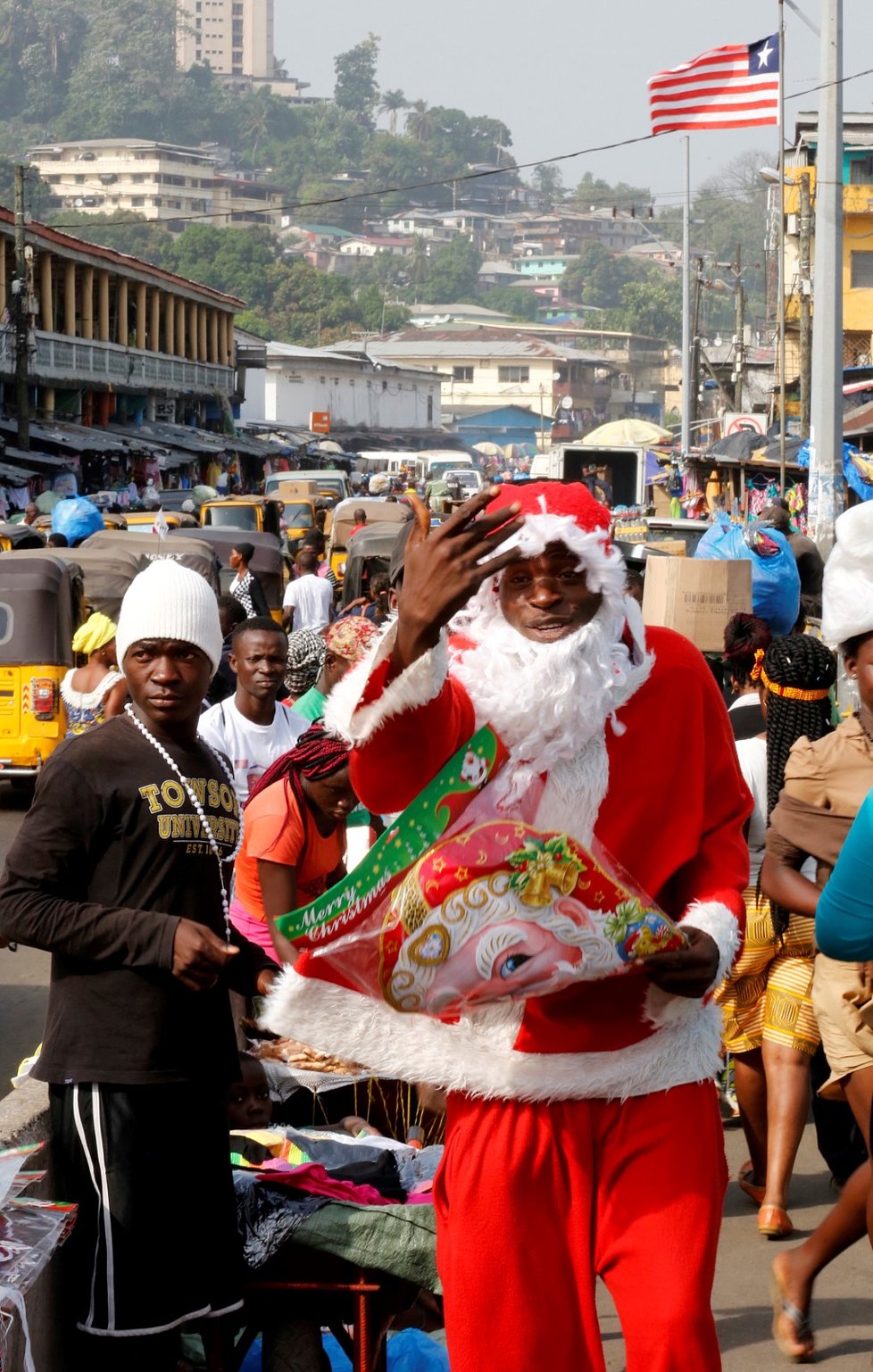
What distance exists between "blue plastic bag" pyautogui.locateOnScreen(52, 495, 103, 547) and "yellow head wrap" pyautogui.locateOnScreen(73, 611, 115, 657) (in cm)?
1058

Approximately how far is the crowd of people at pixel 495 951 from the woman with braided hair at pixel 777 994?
0.95 m

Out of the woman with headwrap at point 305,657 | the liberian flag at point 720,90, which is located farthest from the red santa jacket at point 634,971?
the liberian flag at point 720,90

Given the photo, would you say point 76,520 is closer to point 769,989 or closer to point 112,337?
point 769,989

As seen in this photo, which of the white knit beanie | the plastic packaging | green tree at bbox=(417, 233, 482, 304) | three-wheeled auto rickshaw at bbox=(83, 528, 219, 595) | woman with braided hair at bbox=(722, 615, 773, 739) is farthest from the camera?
green tree at bbox=(417, 233, 482, 304)

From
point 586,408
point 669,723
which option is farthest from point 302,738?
point 586,408

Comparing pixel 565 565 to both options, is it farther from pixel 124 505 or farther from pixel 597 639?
pixel 124 505

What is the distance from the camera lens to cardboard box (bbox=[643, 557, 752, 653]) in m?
10.5

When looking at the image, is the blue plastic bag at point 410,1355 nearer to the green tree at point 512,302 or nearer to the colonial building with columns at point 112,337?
the colonial building with columns at point 112,337

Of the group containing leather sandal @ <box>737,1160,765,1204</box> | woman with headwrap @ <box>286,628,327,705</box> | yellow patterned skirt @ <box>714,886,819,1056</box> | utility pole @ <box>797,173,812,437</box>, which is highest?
utility pole @ <box>797,173,812,437</box>

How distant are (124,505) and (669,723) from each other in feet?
120

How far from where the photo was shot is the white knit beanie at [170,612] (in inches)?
154

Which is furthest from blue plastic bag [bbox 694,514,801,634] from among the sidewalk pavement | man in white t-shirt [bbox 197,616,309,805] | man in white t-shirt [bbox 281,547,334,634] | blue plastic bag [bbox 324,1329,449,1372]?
blue plastic bag [bbox 324,1329,449,1372]

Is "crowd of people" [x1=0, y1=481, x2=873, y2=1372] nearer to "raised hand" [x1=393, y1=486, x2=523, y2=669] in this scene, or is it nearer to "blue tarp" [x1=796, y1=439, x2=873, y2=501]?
"raised hand" [x1=393, y1=486, x2=523, y2=669]

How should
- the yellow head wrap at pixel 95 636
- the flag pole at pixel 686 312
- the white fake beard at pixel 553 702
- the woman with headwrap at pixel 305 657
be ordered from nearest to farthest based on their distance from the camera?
1. the white fake beard at pixel 553 702
2. the woman with headwrap at pixel 305 657
3. the yellow head wrap at pixel 95 636
4. the flag pole at pixel 686 312
